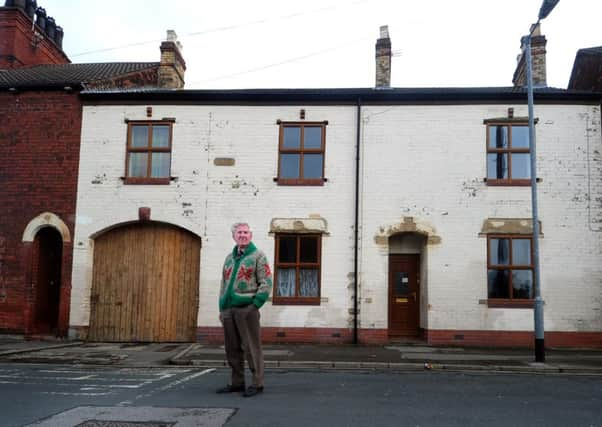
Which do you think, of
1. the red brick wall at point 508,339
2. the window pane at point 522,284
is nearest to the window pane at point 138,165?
the red brick wall at point 508,339

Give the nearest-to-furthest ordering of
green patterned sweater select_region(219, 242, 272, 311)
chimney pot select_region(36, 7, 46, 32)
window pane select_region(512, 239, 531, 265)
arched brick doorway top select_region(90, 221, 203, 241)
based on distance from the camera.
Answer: green patterned sweater select_region(219, 242, 272, 311), window pane select_region(512, 239, 531, 265), arched brick doorway top select_region(90, 221, 203, 241), chimney pot select_region(36, 7, 46, 32)

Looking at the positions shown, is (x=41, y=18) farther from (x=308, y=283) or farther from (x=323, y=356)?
(x=323, y=356)

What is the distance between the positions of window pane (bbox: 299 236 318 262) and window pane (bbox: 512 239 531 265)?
5090 mm

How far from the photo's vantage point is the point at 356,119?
599 inches

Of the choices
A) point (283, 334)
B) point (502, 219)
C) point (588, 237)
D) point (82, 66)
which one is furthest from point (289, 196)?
point (82, 66)

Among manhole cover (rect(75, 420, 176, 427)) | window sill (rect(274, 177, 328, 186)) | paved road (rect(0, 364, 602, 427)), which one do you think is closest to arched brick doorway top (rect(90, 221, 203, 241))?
window sill (rect(274, 177, 328, 186))

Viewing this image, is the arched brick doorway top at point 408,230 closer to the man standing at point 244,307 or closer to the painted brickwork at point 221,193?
the painted brickwork at point 221,193

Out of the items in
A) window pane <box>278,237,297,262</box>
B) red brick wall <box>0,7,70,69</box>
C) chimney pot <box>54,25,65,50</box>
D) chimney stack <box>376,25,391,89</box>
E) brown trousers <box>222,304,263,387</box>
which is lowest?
brown trousers <box>222,304,263,387</box>

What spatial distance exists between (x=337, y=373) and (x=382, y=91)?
822cm

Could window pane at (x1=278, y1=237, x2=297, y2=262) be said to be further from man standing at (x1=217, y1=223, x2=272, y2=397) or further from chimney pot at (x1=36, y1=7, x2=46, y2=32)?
chimney pot at (x1=36, y1=7, x2=46, y2=32)

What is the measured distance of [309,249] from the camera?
590 inches

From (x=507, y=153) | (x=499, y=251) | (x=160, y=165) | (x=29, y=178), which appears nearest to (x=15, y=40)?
(x=29, y=178)

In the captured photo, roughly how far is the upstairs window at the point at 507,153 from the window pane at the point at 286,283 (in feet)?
18.8

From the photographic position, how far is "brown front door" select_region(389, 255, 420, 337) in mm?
15344
